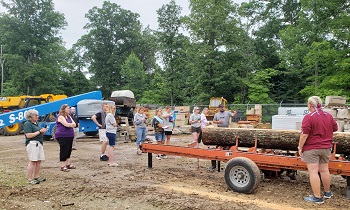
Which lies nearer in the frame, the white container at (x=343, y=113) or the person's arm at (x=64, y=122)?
the person's arm at (x=64, y=122)

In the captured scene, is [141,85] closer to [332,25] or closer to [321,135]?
[332,25]

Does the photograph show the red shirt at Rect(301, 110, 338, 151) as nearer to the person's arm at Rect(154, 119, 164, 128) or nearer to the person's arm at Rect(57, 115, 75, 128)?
the person's arm at Rect(57, 115, 75, 128)

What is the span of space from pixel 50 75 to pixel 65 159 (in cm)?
3737

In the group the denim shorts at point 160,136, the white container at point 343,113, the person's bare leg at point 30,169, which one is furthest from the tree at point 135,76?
the person's bare leg at point 30,169

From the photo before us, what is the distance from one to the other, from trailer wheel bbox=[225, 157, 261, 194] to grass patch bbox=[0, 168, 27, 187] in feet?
14.4

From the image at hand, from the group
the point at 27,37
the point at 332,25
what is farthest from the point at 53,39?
the point at 332,25

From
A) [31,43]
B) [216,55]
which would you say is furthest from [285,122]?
[31,43]

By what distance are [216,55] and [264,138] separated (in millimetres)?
28420

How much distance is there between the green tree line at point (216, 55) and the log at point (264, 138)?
65.2 ft

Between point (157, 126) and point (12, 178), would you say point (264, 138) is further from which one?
point (12, 178)

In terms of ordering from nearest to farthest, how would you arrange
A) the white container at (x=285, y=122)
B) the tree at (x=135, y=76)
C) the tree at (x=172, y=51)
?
the white container at (x=285, y=122) < the tree at (x=172, y=51) < the tree at (x=135, y=76)

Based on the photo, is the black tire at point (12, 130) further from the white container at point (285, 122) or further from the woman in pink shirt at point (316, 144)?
the woman in pink shirt at point (316, 144)

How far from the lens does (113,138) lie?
9.02 meters

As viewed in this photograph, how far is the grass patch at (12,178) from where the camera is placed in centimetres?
702
